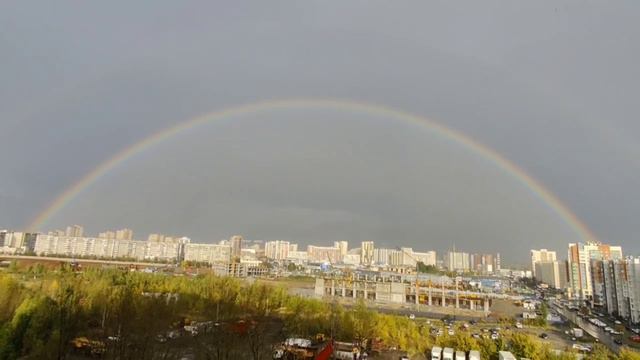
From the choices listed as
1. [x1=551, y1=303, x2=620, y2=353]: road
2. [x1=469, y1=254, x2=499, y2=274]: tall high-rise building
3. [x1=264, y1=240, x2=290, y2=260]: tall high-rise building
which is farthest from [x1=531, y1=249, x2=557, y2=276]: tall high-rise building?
[x1=264, y1=240, x2=290, y2=260]: tall high-rise building

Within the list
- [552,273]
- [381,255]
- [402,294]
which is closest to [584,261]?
[552,273]

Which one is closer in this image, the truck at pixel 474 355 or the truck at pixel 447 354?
the truck at pixel 474 355

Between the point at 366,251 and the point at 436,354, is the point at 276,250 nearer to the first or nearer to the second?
the point at 366,251

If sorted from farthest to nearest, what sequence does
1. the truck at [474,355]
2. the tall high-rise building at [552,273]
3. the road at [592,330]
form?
1. the tall high-rise building at [552,273]
2. the road at [592,330]
3. the truck at [474,355]

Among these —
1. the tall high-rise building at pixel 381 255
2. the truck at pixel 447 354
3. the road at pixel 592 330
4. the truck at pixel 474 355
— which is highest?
the tall high-rise building at pixel 381 255

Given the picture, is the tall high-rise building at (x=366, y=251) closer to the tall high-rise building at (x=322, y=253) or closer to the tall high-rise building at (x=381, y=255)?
the tall high-rise building at (x=381, y=255)

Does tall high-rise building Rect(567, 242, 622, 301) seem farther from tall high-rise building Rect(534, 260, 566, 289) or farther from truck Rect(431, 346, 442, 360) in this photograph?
truck Rect(431, 346, 442, 360)

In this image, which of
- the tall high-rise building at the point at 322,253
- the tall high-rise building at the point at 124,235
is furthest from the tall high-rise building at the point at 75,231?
the tall high-rise building at the point at 322,253
